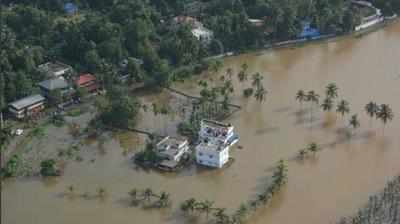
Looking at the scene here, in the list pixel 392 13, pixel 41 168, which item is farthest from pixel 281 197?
pixel 392 13

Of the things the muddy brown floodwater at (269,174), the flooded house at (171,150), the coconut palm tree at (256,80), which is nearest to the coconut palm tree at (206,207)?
the muddy brown floodwater at (269,174)

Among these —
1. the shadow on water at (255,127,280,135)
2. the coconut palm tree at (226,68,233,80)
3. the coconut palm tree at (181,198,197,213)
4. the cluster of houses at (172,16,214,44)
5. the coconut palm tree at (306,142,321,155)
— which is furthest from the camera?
the cluster of houses at (172,16,214,44)

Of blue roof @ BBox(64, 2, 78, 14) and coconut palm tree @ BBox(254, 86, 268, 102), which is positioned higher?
blue roof @ BBox(64, 2, 78, 14)

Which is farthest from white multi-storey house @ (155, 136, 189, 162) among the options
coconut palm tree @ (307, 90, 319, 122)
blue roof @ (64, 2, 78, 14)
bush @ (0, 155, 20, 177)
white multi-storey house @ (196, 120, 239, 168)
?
blue roof @ (64, 2, 78, 14)

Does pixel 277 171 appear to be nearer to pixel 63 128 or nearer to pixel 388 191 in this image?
pixel 388 191

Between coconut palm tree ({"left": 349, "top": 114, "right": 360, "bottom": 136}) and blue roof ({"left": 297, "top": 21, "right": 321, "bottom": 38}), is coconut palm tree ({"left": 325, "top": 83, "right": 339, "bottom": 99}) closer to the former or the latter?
coconut palm tree ({"left": 349, "top": 114, "right": 360, "bottom": 136})
